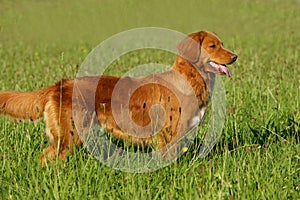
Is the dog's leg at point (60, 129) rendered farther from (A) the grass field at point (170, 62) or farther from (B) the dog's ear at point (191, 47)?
(B) the dog's ear at point (191, 47)

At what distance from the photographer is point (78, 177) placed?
3557mm

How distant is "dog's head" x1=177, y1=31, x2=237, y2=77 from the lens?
16.0 feet

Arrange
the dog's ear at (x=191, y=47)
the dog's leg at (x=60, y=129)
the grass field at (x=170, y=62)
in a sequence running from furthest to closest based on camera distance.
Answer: the dog's ear at (x=191, y=47) → the dog's leg at (x=60, y=129) → the grass field at (x=170, y=62)

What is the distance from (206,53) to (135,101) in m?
0.88

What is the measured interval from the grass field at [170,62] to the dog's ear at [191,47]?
667mm

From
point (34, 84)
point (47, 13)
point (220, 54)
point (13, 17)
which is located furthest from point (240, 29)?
point (220, 54)

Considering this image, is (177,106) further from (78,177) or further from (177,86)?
(78,177)

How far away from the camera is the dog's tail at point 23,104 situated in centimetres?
461

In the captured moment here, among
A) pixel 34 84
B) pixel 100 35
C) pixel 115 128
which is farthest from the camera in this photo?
pixel 100 35

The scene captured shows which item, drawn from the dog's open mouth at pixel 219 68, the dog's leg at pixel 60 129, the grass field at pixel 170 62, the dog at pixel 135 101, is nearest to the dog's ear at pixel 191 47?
the dog at pixel 135 101

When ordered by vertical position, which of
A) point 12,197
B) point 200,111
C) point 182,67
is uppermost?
point 182,67

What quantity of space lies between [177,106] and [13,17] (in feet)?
49.5

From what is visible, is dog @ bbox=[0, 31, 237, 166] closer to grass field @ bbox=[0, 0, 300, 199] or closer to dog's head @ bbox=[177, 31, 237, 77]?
dog's head @ bbox=[177, 31, 237, 77]

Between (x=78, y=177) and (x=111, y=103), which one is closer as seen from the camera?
(x=78, y=177)
